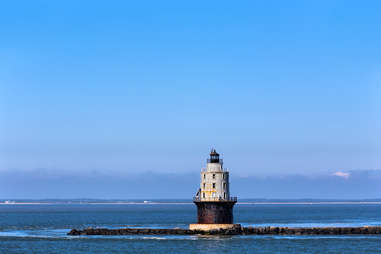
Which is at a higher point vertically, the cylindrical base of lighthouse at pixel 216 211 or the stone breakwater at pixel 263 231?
the cylindrical base of lighthouse at pixel 216 211

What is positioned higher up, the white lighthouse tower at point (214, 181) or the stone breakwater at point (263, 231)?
the white lighthouse tower at point (214, 181)

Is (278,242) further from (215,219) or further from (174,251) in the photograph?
(174,251)

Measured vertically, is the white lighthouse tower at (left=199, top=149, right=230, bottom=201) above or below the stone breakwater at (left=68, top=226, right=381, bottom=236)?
above

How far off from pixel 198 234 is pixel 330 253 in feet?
57.0

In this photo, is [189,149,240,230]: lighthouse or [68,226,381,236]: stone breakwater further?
[68,226,381,236]: stone breakwater

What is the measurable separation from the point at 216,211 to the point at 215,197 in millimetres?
1494

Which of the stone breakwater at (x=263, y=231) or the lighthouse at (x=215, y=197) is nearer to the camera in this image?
the lighthouse at (x=215, y=197)

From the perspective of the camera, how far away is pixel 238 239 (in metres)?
78.8

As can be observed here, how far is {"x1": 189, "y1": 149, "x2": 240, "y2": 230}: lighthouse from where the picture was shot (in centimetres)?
8019

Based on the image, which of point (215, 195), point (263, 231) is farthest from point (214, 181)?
point (263, 231)

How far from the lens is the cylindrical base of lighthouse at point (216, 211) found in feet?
263

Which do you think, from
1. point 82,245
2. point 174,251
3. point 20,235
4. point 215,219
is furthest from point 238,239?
point 20,235

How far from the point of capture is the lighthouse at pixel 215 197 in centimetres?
8019

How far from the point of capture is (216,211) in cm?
8025
